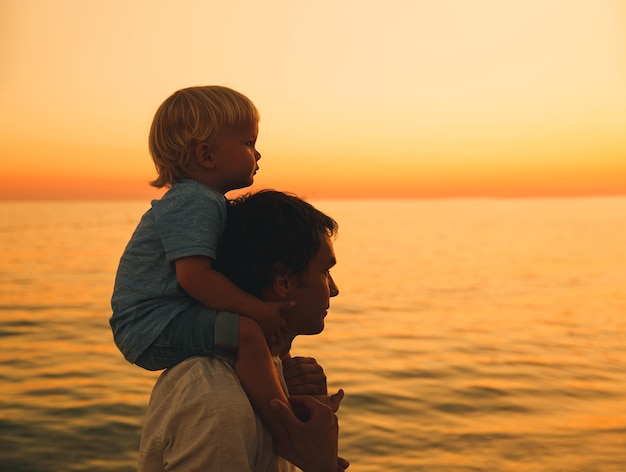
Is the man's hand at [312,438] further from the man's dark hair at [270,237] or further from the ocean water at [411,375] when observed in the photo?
the ocean water at [411,375]

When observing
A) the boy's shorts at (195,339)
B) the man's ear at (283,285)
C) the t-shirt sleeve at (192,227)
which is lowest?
the boy's shorts at (195,339)

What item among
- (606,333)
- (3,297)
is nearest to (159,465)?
(606,333)

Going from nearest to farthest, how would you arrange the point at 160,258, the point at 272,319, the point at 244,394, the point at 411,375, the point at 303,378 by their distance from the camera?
the point at 244,394, the point at 272,319, the point at 160,258, the point at 303,378, the point at 411,375

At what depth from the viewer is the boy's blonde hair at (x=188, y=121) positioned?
236cm

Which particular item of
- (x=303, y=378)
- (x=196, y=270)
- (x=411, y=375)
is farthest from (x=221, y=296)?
(x=411, y=375)

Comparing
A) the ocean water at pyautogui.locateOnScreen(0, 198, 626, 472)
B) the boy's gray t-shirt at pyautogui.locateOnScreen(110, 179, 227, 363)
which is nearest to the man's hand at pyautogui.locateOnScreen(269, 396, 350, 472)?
the boy's gray t-shirt at pyautogui.locateOnScreen(110, 179, 227, 363)

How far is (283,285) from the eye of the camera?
6.83 ft

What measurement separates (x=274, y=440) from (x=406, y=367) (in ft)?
32.2

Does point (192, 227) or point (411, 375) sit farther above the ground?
point (192, 227)

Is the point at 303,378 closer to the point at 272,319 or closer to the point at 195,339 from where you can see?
the point at 272,319

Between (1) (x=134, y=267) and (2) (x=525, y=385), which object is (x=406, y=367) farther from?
(1) (x=134, y=267)

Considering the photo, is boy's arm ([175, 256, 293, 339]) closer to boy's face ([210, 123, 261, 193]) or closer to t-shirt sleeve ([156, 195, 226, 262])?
t-shirt sleeve ([156, 195, 226, 262])

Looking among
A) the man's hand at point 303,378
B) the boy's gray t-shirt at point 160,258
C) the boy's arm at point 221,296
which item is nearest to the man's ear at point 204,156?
the boy's gray t-shirt at point 160,258

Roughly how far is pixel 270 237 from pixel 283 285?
0.53ft
